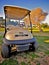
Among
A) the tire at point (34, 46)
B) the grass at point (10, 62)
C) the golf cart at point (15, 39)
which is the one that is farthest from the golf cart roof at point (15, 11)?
the grass at point (10, 62)

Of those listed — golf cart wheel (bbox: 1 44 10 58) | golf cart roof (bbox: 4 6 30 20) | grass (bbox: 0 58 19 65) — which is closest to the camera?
grass (bbox: 0 58 19 65)

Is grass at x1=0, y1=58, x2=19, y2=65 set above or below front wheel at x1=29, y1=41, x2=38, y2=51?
below

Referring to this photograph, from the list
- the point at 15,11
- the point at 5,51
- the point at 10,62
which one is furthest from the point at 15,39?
the point at 15,11

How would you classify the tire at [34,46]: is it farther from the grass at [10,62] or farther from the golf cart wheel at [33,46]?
the grass at [10,62]

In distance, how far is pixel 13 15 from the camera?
2562mm

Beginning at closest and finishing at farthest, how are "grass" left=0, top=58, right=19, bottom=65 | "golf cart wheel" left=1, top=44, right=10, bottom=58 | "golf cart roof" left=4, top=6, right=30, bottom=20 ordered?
1. "grass" left=0, top=58, right=19, bottom=65
2. "golf cart wheel" left=1, top=44, right=10, bottom=58
3. "golf cart roof" left=4, top=6, right=30, bottom=20

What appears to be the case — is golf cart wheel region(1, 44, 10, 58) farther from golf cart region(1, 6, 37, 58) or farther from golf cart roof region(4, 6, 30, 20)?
golf cart roof region(4, 6, 30, 20)

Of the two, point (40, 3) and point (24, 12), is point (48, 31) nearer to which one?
point (40, 3)

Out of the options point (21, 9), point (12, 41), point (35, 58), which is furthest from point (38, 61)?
point (21, 9)

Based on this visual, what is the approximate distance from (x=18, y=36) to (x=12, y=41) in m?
0.15

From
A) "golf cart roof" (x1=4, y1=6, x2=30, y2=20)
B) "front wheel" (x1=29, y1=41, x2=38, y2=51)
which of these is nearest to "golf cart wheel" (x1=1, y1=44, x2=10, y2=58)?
"front wheel" (x1=29, y1=41, x2=38, y2=51)

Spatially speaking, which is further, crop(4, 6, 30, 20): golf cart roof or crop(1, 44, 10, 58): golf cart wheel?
crop(4, 6, 30, 20): golf cart roof

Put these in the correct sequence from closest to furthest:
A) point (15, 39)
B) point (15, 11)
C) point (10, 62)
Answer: point (10, 62) < point (15, 39) < point (15, 11)

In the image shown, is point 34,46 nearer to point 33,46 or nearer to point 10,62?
point 33,46
